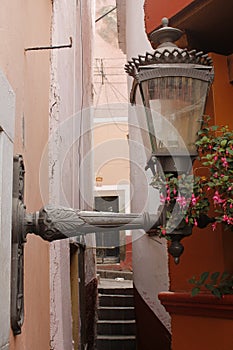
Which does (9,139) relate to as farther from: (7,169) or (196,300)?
(196,300)

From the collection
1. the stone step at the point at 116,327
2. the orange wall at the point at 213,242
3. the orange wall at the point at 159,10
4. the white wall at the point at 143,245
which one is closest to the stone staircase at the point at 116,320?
the stone step at the point at 116,327

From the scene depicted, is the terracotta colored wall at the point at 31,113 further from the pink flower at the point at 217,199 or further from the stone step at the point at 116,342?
the stone step at the point at 116,342

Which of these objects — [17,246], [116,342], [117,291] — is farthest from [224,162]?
Answer: [117,291]

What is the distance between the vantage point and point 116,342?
7168 mm

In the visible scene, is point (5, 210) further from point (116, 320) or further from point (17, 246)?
point (116, 320)

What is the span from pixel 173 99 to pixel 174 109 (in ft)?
0.13

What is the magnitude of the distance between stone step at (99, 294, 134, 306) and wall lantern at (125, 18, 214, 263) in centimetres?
666

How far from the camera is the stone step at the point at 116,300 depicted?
8.20 m

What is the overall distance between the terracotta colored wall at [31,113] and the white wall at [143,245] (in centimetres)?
181

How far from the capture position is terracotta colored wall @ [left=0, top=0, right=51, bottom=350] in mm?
2281

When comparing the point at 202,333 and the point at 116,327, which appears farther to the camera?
the point at 116,327

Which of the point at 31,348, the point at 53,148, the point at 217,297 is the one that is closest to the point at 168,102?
the point at 217,297

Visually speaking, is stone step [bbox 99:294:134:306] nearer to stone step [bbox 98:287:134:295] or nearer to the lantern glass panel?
stone step [bbox 98:287:134:295]

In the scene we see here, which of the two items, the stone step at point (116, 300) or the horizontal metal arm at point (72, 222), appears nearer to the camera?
the horizontal metal arm at point (72, 222)
